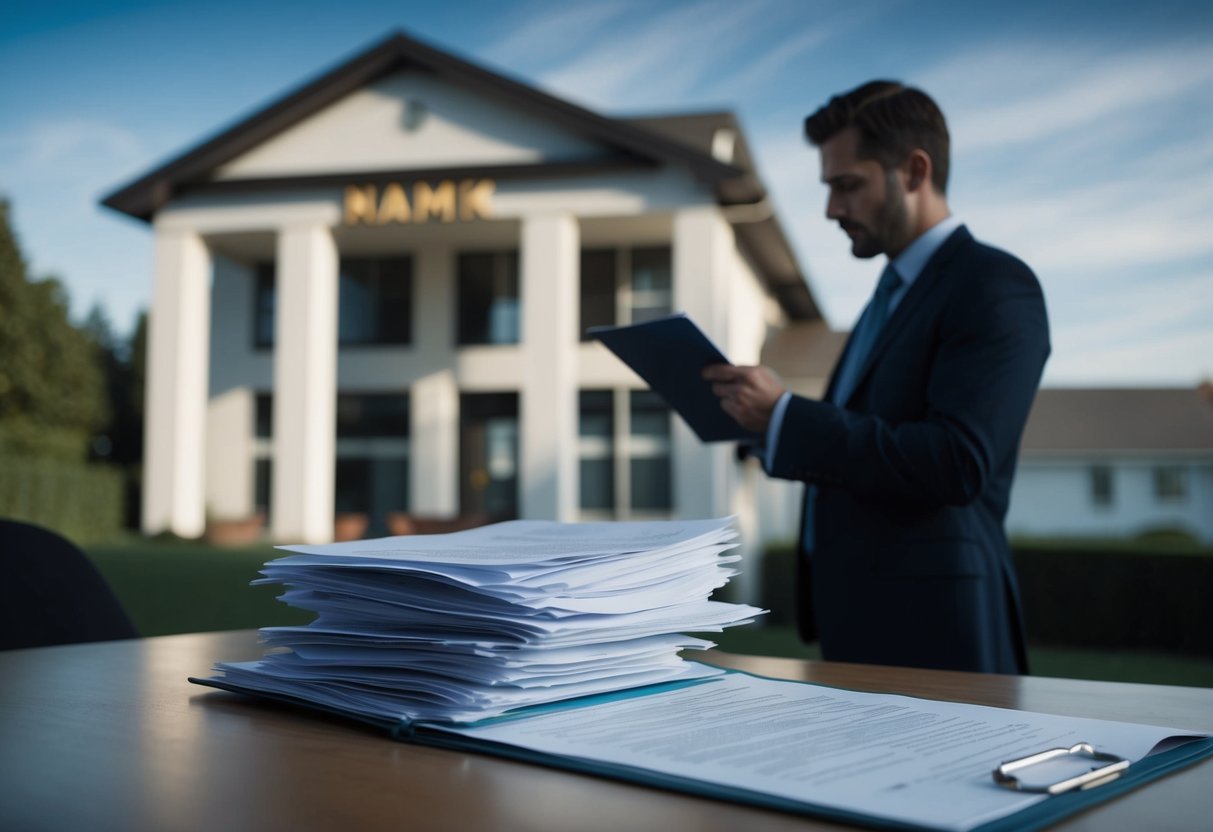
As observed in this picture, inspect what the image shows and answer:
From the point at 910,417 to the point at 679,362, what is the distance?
0.55 m

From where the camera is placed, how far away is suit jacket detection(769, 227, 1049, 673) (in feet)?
6.96

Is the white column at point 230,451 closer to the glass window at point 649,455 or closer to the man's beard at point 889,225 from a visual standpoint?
the glass window at point 649,455

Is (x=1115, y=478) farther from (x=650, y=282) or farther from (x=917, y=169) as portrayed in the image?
(x=917, y=169)

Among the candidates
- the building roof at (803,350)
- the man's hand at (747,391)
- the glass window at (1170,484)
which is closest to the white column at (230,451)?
the building roof at (803,350)

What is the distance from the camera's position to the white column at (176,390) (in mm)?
15625

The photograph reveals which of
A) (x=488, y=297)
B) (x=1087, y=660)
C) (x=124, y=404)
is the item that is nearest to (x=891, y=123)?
(x=1087, y=660)

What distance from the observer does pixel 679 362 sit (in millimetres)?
2303

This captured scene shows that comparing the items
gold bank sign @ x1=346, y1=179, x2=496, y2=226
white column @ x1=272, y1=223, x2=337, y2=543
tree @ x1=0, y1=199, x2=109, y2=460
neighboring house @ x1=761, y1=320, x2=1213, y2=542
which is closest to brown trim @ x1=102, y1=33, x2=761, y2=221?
gold bank sign @ x1=346, y1=179, x2=496, y2=226

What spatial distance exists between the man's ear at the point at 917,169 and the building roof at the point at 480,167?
37.9ft

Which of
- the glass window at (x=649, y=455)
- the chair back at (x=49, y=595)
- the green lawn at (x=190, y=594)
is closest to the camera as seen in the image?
the chair back at (x=49, y=595)

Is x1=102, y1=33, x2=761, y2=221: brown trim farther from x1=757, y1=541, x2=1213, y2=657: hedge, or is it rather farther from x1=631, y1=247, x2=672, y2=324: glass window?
x1=757, y1=541, x2=1213, y2=657: hedge

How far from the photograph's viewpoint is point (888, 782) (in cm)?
80

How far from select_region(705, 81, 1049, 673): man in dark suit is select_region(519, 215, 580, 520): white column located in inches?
468

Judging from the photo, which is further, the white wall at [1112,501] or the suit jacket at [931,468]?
the white wall at [1112,501]
